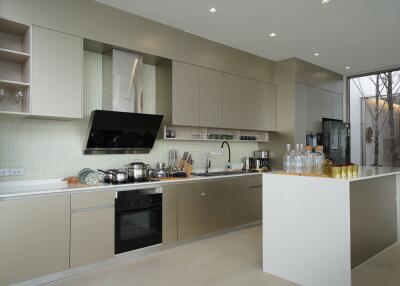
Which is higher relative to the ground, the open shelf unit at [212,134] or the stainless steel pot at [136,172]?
the open shelf unit at [212,134]

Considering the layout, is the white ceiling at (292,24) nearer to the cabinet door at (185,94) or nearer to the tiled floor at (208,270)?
the cabinet door at (185,94)

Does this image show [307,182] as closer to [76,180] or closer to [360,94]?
[76,180]

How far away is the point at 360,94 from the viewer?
601cm

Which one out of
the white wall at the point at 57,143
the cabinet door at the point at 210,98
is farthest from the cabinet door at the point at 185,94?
the white wall at the point at 57,143

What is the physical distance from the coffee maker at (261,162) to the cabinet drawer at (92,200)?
273cm

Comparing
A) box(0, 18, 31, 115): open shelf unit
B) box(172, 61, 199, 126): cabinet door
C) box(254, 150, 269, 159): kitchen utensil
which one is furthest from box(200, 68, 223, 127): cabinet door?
box(0, 18, 31, 115): open shelf unit

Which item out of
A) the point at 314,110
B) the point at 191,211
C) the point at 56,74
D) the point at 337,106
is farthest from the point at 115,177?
the point at 337,106

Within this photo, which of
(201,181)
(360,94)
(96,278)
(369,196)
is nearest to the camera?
(96,278)

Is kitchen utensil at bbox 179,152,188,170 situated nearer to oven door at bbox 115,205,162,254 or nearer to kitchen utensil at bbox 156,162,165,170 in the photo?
kitchen utensil at bbox 156,162,165,170

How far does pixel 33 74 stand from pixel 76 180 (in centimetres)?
117

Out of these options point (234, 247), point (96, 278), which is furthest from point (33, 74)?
point (234, 247)

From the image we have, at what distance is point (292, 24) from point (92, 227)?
11.0 ft

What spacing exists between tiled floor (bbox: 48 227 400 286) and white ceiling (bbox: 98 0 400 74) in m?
2.76

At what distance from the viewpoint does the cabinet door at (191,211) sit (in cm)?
349
